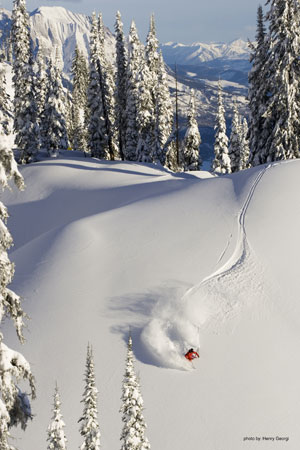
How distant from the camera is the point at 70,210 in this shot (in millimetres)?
29938

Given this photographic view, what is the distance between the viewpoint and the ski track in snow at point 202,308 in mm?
14633

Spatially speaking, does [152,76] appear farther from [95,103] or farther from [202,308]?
[202,308]

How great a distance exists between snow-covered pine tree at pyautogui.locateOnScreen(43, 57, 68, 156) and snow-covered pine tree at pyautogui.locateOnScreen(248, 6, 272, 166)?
68.3 ft

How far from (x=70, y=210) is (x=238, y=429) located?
67.2 ft

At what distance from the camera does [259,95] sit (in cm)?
3203

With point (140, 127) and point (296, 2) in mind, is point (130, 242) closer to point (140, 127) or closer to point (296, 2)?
point (296, 2)

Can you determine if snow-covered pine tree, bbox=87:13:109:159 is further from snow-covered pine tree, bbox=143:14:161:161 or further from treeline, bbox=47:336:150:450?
treeline, bbox=47:336:150:450

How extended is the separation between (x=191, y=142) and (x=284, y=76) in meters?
19.4

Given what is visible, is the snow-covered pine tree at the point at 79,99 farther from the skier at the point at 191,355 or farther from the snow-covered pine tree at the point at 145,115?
the skier at the point at 191,355

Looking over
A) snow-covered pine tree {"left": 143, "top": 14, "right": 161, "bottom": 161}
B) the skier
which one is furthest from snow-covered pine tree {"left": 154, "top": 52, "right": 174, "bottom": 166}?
the skier

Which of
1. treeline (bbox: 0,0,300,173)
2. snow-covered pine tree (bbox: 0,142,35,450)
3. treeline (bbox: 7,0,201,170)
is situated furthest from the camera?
treeline (bbox: 7,0,201,170)

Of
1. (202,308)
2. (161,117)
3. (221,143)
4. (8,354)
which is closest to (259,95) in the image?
(161,117)

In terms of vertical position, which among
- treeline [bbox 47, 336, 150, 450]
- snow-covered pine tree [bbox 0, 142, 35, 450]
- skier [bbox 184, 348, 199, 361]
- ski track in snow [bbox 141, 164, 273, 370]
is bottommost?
skier [bbox 184, 348, 199, 361]

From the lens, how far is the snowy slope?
12.8 meters
